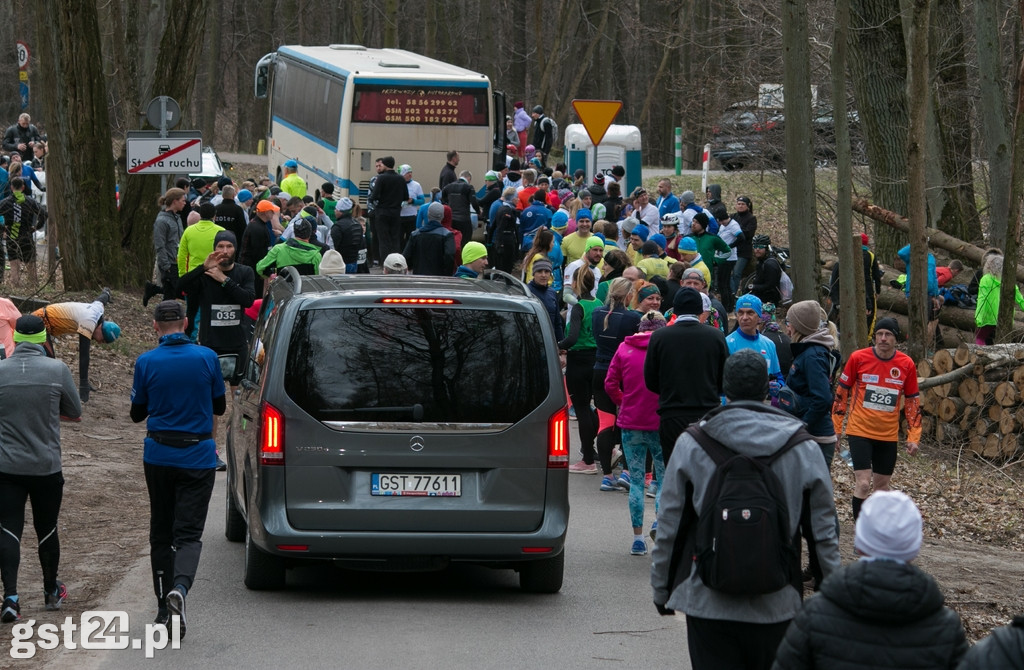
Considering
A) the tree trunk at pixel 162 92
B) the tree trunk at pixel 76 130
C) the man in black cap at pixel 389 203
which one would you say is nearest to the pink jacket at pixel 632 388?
the tree trunk at pixel 76 130

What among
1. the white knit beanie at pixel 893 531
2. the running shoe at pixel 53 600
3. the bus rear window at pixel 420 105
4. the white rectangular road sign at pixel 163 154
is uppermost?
the bus rear window at pixel 420 105

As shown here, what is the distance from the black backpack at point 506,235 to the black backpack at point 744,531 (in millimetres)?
18195

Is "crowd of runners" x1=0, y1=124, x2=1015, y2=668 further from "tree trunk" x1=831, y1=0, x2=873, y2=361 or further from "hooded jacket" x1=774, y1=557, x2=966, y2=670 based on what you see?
"tree trunk" x1=831, y1=0, x2=873, y2=361

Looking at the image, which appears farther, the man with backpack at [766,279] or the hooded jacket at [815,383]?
the man with backpack at [766,279]

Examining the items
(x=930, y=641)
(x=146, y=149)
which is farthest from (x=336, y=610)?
(x=146, y=149)

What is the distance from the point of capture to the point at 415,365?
7887 millimetres

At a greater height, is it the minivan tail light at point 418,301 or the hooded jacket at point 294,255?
the hooded jacket at point 294,255

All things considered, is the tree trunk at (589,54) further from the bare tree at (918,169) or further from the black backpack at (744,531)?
the black backpack at (744,531)

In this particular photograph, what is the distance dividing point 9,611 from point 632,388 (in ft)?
14.1

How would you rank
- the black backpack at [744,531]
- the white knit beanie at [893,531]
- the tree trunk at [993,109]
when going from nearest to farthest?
the white knit beanie at [893,531], the black backpack at [744,531], the tree trunk at [993,109]

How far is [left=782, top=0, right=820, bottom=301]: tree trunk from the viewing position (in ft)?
52.5

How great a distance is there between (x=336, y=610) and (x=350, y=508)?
67 centimetres

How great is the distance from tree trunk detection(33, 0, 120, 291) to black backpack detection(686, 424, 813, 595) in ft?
52.6

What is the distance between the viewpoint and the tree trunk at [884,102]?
22.8 m
